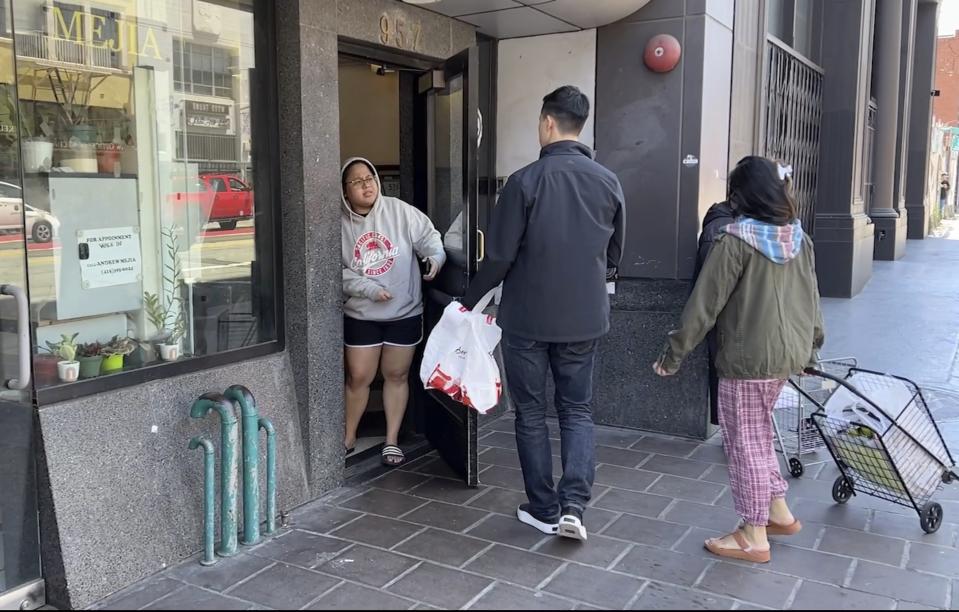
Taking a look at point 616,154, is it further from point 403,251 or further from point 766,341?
point 766,341

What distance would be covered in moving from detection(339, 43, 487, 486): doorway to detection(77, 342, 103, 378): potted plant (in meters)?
1.76

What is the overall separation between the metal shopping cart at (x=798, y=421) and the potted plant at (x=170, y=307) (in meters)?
2.99

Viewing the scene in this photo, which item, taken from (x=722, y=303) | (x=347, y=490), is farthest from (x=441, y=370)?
(x=722, y=303)

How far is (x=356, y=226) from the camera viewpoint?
15.1 feet

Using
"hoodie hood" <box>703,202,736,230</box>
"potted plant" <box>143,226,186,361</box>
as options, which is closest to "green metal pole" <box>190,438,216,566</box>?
"potted plant" <box>143,226,186,361</box>

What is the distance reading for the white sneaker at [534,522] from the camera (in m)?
3.84

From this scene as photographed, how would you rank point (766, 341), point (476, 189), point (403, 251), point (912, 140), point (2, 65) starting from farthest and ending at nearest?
point (912, 140), point (403, 251), point (476, 189), point (766, 341), point (2, 65)

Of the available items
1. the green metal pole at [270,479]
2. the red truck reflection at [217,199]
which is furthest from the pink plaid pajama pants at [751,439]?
the red truck reflection at [217,199]

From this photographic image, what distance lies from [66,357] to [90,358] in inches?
3.9

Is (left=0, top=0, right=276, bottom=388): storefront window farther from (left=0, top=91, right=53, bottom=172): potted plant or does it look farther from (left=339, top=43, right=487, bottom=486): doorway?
(left=339, top=43, right=487, bottom=486): doorway

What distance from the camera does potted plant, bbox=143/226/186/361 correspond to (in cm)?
367

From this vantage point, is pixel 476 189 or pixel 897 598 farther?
pixel 476 189

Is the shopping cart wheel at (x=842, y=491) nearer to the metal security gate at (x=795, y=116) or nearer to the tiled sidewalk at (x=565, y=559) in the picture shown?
the tiled sidewalk at (x=565, y=559)

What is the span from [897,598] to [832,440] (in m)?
0.97
